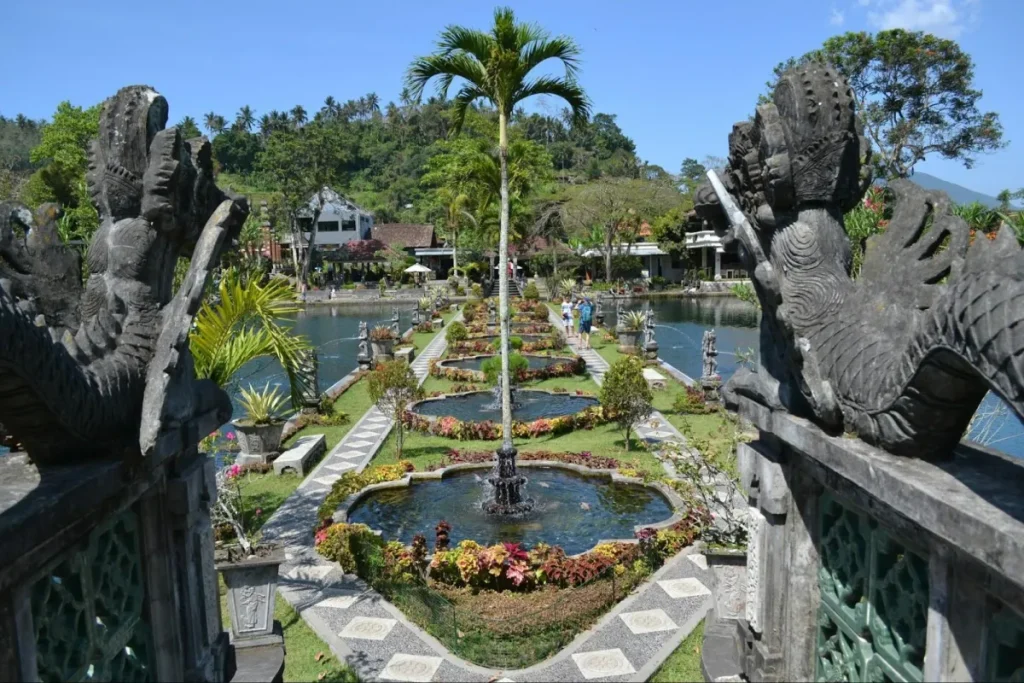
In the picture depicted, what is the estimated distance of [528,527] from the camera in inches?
373

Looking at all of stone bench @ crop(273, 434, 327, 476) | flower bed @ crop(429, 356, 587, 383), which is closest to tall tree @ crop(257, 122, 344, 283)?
flower bed @ crop(429, 356, 587, 383)

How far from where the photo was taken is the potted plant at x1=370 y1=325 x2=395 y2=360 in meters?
23.0

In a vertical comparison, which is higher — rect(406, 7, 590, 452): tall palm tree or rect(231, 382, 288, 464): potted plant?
rect(406, 7, 590, 452): tall palm tree

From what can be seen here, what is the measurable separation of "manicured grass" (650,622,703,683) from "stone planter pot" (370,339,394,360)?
17.6m

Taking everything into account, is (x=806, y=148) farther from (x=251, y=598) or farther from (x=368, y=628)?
(x=368, y=628)

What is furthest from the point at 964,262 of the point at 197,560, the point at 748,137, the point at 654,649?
the point at 654,649

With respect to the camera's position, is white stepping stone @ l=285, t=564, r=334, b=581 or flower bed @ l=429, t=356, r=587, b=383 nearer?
white stepping stone @ l=285, t=564, r=334, b=581

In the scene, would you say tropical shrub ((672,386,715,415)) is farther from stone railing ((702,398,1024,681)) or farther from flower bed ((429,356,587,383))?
stone railing ((702,398,1024,681))

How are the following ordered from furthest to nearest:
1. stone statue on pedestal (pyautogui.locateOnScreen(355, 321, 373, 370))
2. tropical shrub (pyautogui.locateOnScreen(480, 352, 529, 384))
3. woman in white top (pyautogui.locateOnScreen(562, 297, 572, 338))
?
woman in white top (pyautogui.locateOnScreen(562, 297, 572, 338)) < stone statue on pedestal (pyautogui.locateOnScreen(355, 321, 373, 370)) < tropical shrub (pyautogui.locateOnScreen(480, 352, 529, 384))

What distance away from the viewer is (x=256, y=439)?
12.1 m

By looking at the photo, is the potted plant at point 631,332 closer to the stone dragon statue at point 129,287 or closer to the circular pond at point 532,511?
the circular pond at point 532,511

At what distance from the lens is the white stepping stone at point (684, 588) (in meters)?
7.35

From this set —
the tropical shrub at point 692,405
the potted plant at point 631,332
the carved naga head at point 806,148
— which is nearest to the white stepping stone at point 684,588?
the carved naga head at point 806,148

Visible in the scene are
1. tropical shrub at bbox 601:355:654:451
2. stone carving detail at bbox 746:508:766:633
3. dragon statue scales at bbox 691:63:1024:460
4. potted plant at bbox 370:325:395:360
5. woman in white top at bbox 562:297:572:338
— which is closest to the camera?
dragon statue scales at bbox 691:63:1024:460
